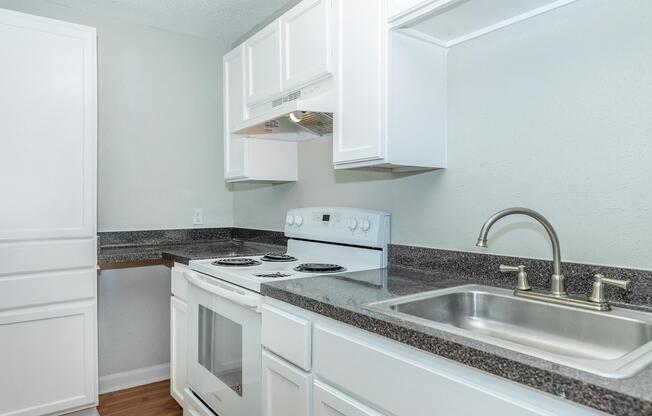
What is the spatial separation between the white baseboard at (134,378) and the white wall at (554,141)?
77.8 inches

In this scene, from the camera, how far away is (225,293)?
168 centimetres

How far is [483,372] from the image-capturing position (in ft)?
2.67

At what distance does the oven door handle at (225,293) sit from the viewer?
1522 mm

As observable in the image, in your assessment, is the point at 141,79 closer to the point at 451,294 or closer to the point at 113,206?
the point at 113,206

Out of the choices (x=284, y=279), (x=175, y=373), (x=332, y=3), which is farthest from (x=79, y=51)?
(x=175, y=373)

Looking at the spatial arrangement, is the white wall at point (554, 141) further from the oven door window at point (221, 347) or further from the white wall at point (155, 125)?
the white wall at point (155, 125)

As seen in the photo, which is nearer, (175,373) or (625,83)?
(625,83)

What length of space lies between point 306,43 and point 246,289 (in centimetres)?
110

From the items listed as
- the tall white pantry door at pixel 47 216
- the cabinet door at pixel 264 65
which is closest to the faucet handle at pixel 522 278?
the cabinet door at pixel 264 65

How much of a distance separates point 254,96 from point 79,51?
885 millimetres

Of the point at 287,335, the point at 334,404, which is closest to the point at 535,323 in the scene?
the point at 334,404

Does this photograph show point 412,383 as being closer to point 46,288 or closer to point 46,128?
point 46,288

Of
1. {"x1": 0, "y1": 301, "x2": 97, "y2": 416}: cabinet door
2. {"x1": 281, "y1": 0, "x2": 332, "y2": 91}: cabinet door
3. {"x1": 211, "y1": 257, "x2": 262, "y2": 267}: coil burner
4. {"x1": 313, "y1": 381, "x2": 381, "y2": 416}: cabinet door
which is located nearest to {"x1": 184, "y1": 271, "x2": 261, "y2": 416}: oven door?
{"x1": 211, "y1": 257, "x2": 262, "y2": 267}: coil burner

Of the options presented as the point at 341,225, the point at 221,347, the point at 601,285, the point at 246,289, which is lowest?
the point at 221,347
